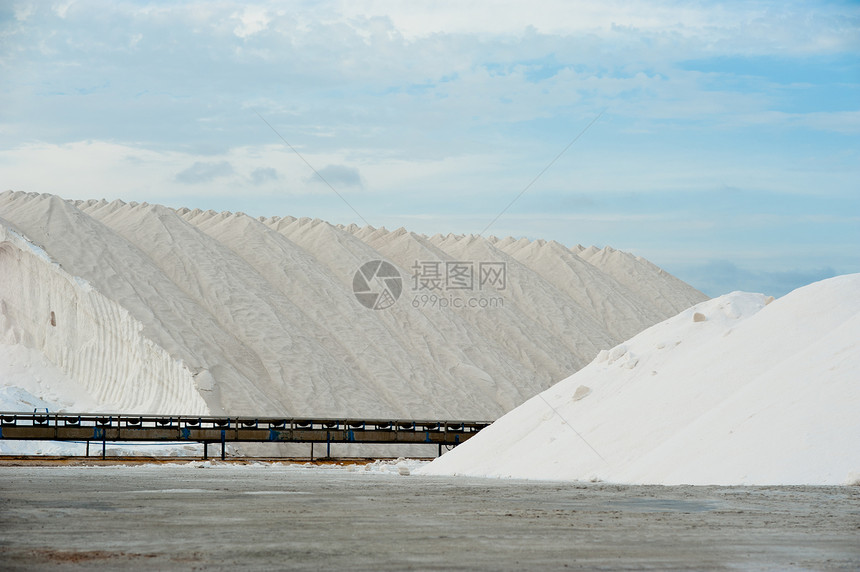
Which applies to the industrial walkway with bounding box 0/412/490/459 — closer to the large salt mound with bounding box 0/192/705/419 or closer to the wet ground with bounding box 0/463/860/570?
the large salt mound with bounding box 0/192/705/419

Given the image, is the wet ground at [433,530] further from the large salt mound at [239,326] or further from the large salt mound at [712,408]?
the large salt mound at [239,326]

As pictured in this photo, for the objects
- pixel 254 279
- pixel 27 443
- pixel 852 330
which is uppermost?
pixel 254 279

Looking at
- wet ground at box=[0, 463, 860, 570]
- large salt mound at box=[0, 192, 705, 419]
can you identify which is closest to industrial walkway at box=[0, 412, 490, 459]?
large salt mound at box=[0, 192, 705, 419]

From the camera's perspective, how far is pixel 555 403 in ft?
66.0

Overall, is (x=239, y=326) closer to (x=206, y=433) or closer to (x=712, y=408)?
(x=206, y=433)

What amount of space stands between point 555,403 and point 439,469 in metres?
2.93

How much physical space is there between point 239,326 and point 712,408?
32.6 metres

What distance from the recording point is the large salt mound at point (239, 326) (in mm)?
39969

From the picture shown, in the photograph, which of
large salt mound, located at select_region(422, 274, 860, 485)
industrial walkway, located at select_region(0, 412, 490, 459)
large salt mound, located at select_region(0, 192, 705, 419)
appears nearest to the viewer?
large salt mound, located at select_region(422, 274, 860, 485)

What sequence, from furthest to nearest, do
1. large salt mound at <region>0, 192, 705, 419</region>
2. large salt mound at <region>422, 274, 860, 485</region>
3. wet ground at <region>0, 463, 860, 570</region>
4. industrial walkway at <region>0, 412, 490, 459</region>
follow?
1. large salt mound at <region>0, 192, 705, 419</region>
2. industrial walkway at <region>0, 412, 490, 459</region>
3. large salt mound at <region>422, 274, 860, 485</region>
4. wet ground at <region>0, 463, 860, 570</region>

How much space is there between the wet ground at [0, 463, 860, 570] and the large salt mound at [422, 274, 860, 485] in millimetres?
1712

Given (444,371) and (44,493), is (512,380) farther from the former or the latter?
(44,493)

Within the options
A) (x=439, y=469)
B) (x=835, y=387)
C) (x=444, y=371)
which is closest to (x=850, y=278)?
(x=835, y=387)

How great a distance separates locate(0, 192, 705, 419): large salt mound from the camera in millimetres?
39969
